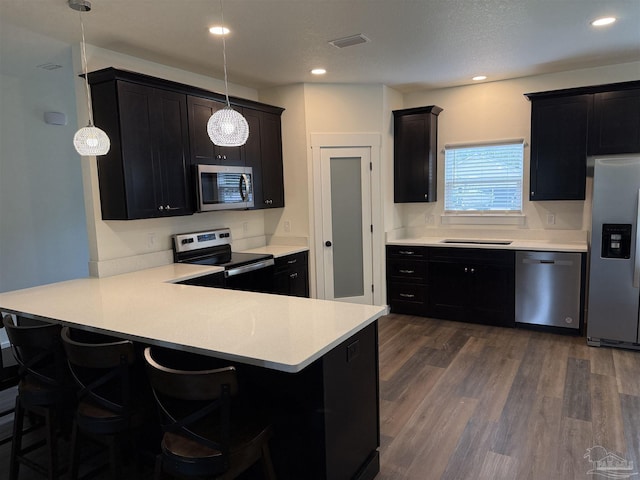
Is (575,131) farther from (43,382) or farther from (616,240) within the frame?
(43,382)

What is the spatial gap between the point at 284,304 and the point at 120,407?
0.93 metres

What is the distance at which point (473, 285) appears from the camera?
188 inches

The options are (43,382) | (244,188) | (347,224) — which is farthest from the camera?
(347,224)

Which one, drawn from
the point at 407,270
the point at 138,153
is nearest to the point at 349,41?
the point at 138,153

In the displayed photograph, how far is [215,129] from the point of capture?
93.0 inches

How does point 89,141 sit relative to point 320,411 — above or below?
above

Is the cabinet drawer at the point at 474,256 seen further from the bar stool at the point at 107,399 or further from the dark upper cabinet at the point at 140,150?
the bar stool at the point at 107,399

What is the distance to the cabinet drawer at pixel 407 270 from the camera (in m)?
5.05

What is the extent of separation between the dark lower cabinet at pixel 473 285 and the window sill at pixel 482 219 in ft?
2.26

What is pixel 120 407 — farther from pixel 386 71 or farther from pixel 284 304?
pixel 386 71

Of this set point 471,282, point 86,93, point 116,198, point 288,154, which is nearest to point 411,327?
point 471,282

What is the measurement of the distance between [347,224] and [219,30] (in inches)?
102

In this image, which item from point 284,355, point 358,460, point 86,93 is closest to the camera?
point 284,355

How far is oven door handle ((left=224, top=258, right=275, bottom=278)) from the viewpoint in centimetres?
384
